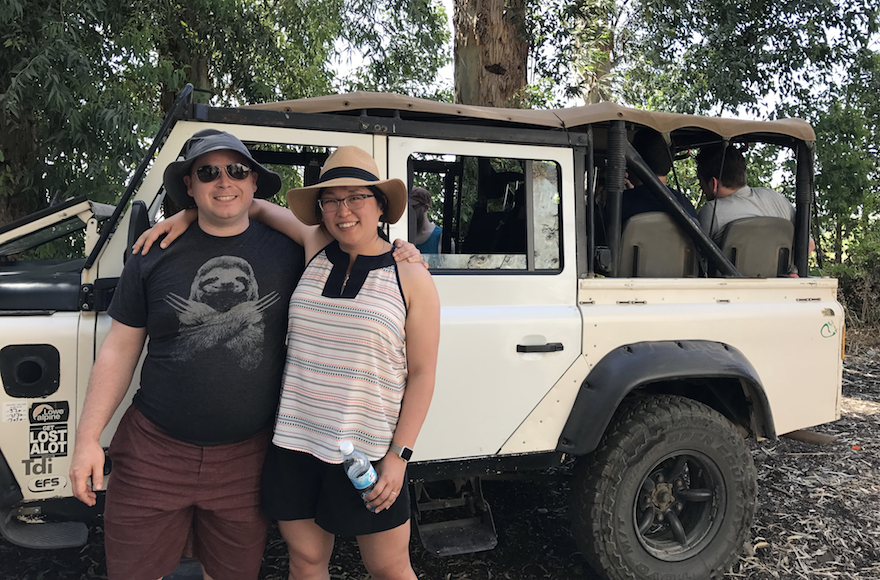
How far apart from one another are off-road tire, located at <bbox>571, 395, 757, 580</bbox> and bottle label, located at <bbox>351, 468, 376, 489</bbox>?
4.75 ft

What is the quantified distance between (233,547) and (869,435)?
545 cm

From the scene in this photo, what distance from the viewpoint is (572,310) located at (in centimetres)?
289

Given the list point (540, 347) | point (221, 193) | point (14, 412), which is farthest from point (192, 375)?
point (540, 347)

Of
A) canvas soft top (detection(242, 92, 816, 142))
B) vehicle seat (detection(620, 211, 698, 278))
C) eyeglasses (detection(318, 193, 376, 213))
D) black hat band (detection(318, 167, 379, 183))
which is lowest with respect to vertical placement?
vehicle seat (detection(620, 211, 698, 278))

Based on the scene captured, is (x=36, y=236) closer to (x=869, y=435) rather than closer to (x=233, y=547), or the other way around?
(x=233, y=547)

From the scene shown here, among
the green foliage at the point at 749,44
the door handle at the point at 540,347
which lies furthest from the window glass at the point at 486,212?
the green foliage at the point at 749,44

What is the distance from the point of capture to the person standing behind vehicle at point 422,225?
9.18 feet

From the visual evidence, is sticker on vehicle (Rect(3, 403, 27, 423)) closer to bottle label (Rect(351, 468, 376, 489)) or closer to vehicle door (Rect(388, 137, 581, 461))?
bottle label (Rect(351, 468, 376, 489))

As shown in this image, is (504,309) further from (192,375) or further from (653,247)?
(192,375)

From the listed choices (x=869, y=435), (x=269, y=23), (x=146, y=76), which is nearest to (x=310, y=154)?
(x=146, y=76)

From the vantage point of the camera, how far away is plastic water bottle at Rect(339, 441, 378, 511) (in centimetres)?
182

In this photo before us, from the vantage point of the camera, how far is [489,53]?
7.71 m

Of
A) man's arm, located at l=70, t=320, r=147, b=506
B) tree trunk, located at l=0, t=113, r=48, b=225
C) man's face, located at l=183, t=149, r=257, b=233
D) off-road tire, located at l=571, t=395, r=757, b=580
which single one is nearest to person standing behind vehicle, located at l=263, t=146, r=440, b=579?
man's face, located at l=183, t=149, r=257, b=233

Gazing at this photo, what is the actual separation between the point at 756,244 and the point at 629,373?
3.88 ft
